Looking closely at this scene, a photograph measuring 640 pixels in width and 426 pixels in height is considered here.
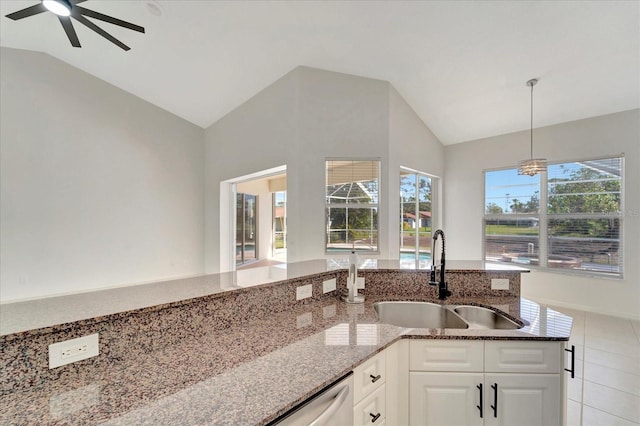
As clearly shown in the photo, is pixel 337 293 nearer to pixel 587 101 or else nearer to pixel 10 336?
pixel 10 336

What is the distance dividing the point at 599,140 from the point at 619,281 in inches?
79.4

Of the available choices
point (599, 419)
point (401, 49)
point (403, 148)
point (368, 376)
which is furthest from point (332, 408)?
point (403, 148)

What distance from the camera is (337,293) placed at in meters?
1.95

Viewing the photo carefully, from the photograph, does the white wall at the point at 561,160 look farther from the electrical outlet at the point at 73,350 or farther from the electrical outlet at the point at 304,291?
the electrical outlet at the point at 73,350

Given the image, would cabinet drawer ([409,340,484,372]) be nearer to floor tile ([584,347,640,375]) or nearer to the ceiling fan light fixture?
floor tile ([584,347,640,375])

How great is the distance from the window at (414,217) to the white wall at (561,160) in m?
0.69

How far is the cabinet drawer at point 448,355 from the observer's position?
1.33m

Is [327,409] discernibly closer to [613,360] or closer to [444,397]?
[444,397]

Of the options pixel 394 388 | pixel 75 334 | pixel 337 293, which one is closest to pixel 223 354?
pixel 75 334

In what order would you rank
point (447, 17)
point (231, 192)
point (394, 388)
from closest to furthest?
point (394, 388) < point (447, 17) < point (231, 192)

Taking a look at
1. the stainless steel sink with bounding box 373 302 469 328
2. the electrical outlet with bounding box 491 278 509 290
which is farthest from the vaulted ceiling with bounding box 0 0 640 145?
the stainless steel sink with bounding box 373 302 469 328

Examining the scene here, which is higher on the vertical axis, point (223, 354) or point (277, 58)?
point (277, 58)

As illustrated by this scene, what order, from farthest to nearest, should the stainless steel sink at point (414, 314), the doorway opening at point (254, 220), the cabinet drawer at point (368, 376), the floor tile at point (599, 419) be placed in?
the doorway opening at point (254, 220)
the floor tile at point (599, 419)
the stainless steel sink at point (414, 314)
the cabinet drawer at point (368, 376)

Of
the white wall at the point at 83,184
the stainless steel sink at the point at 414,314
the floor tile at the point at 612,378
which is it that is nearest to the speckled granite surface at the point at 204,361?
the stainless steel sink at the point at 414,314
